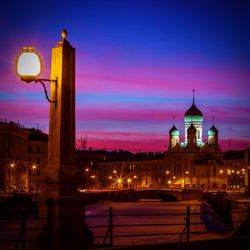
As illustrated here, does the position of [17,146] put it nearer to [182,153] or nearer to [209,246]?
[182,153]

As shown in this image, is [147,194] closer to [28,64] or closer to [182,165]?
[182,165]

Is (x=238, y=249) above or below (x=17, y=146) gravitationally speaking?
below

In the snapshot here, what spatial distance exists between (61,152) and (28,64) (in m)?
1.70

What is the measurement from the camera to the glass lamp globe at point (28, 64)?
1205cm

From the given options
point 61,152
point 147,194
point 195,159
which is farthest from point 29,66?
point 195,159

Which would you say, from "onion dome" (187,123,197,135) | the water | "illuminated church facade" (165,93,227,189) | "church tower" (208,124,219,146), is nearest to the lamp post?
the water

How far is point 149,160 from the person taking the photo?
179m

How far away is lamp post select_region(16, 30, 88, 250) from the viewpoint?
12125 mm

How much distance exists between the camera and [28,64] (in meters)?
12.1

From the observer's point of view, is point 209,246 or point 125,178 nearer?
point 209,246

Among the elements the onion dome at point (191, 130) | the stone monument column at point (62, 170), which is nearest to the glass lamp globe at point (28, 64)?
the stone monument column at point (62, 170)

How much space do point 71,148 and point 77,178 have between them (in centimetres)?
57

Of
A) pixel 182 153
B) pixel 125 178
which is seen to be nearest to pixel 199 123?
pixel 182 153

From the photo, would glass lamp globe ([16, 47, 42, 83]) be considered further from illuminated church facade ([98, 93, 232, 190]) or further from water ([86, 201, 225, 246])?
illuminated church facade ([98, 93, 232, 190])
